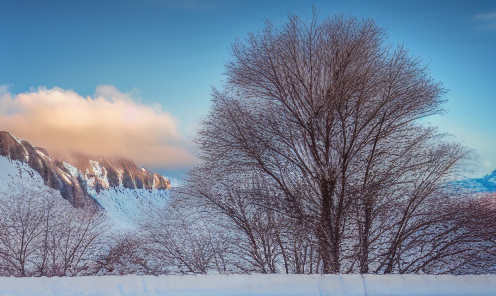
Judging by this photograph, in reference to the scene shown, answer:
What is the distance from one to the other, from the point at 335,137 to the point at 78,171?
10.5m

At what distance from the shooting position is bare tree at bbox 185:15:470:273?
20.1ft

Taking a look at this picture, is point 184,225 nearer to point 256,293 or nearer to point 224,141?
point 224,141

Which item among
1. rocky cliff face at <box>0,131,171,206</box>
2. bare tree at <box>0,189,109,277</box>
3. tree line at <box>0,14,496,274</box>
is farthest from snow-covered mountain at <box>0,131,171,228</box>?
tree line at <box>0,14,496,274</box>

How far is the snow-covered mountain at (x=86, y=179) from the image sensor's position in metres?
10.1

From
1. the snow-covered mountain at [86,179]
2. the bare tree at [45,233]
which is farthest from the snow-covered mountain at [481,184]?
the bare tree at [45,233]

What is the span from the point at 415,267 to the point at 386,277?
177 inches

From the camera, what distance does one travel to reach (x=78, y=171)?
43.3ft

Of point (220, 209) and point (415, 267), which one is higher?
point (220, 209)

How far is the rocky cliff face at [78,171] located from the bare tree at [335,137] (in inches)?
195

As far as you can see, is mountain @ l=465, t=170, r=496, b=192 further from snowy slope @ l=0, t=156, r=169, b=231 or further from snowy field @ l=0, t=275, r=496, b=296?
snowy slope @ l=0, t=156, r=169, b=231

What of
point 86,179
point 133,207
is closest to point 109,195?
point 86,179

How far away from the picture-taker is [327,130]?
20.1 feet

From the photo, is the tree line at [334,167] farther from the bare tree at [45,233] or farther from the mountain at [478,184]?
the bare tree at [45,233]

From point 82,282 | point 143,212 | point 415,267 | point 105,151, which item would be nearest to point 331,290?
point 82,282
